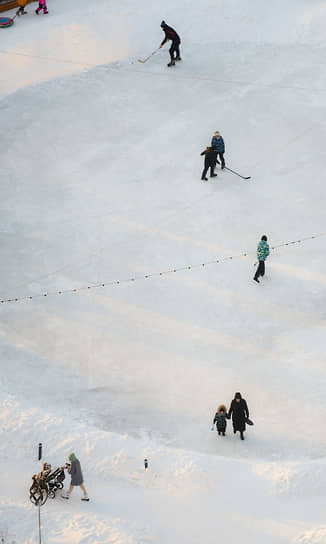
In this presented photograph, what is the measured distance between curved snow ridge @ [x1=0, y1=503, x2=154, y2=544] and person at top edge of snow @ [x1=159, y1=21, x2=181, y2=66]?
52.1ft

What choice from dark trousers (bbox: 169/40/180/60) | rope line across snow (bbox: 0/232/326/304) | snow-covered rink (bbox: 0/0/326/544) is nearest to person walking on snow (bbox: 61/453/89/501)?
snow-covered rink (bbox: 0/0/326/544)

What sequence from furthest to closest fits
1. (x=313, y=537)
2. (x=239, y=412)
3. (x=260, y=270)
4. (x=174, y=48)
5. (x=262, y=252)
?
(x=174, y=48) < (x=260, y=270) < (x=262, y=252) < (x=239, y=412) < (x=313, y=537)

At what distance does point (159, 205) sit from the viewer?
18.3 m

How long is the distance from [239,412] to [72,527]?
3407 mm

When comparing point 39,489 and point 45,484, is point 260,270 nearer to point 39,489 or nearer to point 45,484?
point 45,484

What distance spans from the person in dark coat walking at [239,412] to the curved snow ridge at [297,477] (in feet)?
2.70

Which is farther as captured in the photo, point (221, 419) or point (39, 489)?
point (221, 419)

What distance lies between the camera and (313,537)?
35.9 ft

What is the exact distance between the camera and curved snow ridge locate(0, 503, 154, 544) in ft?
36.0

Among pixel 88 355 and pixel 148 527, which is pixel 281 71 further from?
pixel 148 527

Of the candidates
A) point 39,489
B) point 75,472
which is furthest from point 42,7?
point 39,489

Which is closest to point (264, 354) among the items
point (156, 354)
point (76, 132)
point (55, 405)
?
point (156, 354)

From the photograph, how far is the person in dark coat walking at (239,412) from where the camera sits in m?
12.3

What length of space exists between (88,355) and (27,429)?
2.19 metres
